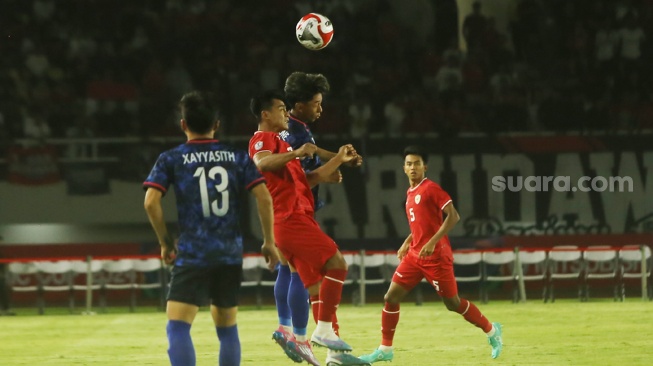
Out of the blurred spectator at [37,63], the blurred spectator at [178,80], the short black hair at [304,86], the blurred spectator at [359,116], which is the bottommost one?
the short black hair at [304,86]

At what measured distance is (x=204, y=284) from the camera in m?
7.34

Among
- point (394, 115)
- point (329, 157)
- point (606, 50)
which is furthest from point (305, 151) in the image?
point (606, 50)

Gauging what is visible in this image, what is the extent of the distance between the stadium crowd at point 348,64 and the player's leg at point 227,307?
14572 millimetres

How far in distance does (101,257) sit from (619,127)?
1042 centimetres

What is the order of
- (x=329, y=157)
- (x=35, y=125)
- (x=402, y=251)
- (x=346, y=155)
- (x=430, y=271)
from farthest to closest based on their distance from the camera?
1. (x=35, y=125)
2. (x=402, y=251)
3. (x=430, y=271)
4. (x=329, y=157)
5. (x=346, y=155)

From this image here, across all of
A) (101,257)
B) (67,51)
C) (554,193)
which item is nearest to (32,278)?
(101,257)

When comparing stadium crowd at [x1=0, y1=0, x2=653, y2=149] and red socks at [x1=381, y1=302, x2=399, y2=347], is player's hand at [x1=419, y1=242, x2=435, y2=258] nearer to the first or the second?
red socks at [x1=381, y1=302, x2=399, y2=347]

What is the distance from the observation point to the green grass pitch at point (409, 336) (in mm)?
11055

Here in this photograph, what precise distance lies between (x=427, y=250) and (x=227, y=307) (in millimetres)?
3626

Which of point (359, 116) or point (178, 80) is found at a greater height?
point (178, 80)

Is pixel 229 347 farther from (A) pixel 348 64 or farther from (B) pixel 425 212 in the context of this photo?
(A) pixel 348 64

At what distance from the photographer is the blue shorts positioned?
7281mm

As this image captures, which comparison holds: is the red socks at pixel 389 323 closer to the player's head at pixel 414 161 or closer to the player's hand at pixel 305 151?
the player's head at pixel 414 161

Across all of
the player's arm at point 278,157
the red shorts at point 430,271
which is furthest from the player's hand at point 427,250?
the player's arm at point 278,157
